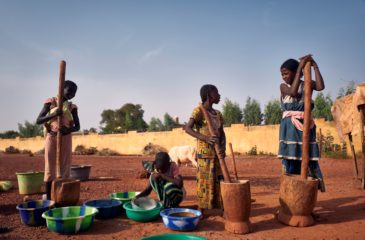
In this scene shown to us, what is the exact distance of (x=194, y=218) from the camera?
2.97 meters

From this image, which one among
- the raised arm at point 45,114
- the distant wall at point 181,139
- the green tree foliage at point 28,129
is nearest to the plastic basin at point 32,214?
the raised arm at point 45,114

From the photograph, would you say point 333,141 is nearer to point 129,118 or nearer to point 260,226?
point 260,226

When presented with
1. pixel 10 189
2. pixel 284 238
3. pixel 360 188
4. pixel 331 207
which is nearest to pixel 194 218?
pixel 284 238

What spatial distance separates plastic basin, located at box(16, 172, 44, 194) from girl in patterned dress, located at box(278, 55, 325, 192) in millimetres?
4305

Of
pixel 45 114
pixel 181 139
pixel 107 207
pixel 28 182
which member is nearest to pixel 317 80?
pixel 107 207

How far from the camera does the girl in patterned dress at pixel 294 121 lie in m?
3.28

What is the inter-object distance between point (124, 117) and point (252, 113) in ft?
76.6

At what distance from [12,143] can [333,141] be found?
32.3 m

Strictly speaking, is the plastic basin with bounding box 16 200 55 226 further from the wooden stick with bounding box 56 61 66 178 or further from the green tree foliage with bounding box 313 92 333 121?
the green tree foliage with bounding box 313 92 333 121

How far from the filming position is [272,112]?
29.3 meters

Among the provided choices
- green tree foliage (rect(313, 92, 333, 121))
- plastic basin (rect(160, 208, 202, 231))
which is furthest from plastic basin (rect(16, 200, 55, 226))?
green tree foliage (rect(313, 92, 333, 121))

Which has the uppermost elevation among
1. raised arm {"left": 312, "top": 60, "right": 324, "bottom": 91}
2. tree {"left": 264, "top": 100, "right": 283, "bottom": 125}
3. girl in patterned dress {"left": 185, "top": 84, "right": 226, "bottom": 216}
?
tree {"left": 264, "top": 100, "right": 283, "bottom": 125}

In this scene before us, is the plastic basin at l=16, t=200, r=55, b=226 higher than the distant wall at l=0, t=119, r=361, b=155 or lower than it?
lower

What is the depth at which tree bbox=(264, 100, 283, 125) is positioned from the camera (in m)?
28.7
